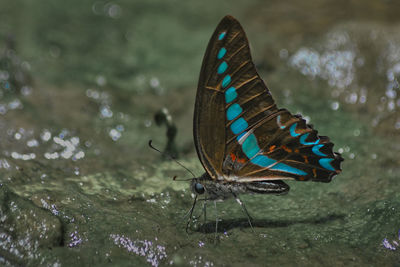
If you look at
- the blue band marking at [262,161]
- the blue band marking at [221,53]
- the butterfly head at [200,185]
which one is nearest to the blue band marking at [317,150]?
the blue band marking at [262,161]

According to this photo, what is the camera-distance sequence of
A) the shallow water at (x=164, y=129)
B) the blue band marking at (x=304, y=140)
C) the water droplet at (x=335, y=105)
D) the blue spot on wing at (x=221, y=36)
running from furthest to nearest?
1. the water droplet at (x=335, y=105)
2. the blue band marking at (x=304, y=140)
3. the blue spot on wing at (x=221, y=36)
4. the shallow water at (x=164, y=129)

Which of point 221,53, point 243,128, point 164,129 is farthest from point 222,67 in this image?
point 164,129

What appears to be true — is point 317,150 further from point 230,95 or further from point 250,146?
point 230,95

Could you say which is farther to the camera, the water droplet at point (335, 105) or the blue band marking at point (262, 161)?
the water droplet at point (335, 105)

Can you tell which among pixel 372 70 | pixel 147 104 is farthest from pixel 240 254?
pixel 372 70

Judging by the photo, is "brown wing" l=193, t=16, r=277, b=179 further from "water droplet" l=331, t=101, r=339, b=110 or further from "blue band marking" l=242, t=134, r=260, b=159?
"water droplet" l=331, t=101, r=339, b=110

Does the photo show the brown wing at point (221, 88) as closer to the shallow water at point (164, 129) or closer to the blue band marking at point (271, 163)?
the blue band marking at point (271, 163)

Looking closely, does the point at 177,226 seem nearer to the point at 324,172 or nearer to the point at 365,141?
the point at 324,172
